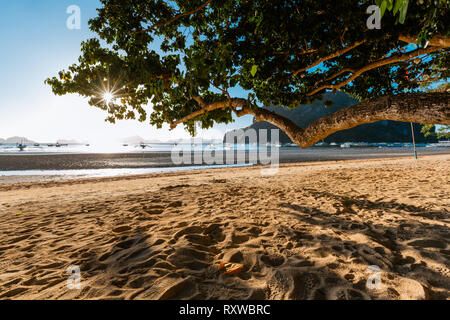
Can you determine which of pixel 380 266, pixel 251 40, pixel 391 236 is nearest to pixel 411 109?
pixel 391 236

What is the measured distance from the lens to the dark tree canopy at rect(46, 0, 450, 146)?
3596 mm

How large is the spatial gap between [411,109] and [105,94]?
730cm

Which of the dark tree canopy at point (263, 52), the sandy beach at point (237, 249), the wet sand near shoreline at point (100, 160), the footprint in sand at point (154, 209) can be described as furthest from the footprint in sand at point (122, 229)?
the wet sand near shoreline at point (100, 160)

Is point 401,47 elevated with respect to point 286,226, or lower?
elevated

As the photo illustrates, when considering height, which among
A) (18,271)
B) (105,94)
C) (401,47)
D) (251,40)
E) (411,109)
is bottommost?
(18,271)

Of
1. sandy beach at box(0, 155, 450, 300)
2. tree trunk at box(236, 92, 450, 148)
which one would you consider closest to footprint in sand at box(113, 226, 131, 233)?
sandy beach at box(0, 155, 450, 300)

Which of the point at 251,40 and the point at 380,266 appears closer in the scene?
the point at 380,266

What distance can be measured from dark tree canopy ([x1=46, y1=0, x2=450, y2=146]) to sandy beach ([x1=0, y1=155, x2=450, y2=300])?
1.99 meters

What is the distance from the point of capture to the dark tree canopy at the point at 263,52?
3.60m

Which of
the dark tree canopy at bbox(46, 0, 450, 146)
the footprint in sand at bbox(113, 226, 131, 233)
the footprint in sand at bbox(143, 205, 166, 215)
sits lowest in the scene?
the footprint in sand at bbox(113, 226, 131, 233)

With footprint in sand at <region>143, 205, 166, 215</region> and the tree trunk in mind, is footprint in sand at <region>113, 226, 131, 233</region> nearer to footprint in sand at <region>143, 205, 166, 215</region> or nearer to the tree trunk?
footprint in sand at <region>143, 205, 166, 215</region>

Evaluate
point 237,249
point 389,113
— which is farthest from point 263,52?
point 237,249

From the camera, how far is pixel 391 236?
3102 mm
